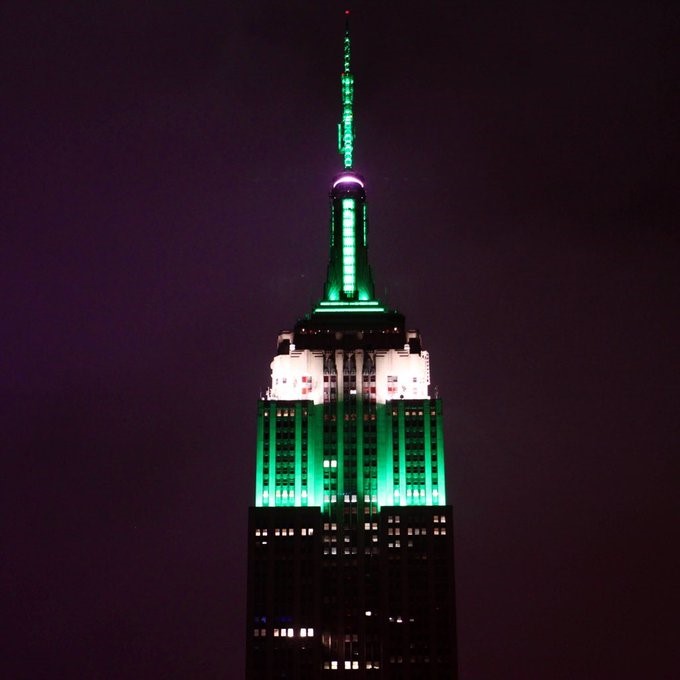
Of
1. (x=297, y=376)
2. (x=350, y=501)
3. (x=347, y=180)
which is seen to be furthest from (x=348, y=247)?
(x=350, y=501)

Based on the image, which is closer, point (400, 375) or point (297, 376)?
point (400, 375)

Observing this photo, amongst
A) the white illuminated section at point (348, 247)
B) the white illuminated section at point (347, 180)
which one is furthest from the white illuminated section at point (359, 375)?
the white illuminated section at point (347, 180)

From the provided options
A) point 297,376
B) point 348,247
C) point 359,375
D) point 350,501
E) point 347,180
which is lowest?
point 350,501

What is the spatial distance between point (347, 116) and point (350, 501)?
2629 inches

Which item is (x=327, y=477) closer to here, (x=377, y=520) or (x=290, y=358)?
(x=377, y=520)

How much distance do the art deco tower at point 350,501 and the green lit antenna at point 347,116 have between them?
29.2ft

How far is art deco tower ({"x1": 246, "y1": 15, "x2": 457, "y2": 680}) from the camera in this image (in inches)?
6442

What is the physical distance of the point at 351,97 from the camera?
7761 inches

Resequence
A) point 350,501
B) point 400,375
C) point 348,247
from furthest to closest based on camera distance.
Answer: point 348,247, point 400,375, point 350,501

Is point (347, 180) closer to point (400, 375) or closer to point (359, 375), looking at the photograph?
point (359, 375)

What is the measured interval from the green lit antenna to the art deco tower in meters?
8.89

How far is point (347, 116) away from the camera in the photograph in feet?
648

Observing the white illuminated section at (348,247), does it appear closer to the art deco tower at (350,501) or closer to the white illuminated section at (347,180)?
the art deco tower at (350,501)

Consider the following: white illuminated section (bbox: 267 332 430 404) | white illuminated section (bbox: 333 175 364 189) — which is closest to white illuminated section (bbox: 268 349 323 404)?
white illuminated section (bbox: 267 332 430 404)
